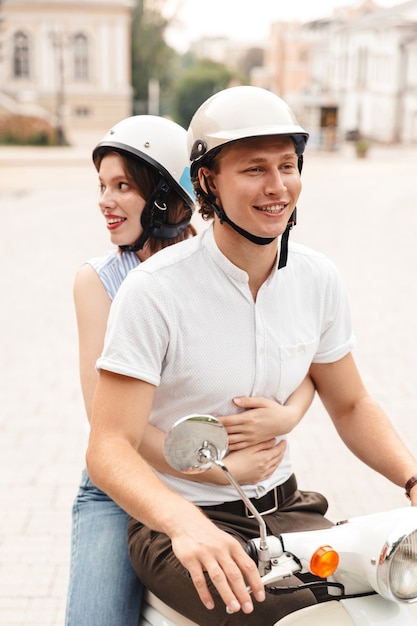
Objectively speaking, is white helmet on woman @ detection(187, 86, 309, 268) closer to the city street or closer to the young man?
the young man

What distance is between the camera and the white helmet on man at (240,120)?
6.65 ft

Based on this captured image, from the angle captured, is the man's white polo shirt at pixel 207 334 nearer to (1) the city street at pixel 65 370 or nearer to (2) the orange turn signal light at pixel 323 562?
(2) the orange turn signal light at pixel 323 562

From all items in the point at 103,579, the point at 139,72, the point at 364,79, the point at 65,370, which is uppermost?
the point at 103,579

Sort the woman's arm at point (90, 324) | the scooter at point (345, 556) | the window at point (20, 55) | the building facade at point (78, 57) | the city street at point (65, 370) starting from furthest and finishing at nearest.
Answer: the window at point (20, 55) < the building facade at point (78, 57) < the city street at point (65, 370) < the woman's arm at point (90, 324) < the scooter at point (345, 556)

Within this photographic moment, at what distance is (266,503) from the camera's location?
2.30 meters

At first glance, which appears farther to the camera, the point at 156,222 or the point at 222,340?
the point at 156,222

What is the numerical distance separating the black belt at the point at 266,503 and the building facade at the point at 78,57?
49.8 metres

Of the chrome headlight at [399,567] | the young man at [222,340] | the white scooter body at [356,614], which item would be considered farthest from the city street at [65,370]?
the chrome headlight at [399,567]

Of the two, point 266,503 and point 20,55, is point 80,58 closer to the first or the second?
point 20,55

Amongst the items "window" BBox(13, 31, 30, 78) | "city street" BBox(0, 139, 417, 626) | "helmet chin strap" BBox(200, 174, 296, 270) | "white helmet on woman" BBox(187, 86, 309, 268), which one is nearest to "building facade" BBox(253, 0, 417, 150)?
"window" BBox(13, 31, 30, 78)

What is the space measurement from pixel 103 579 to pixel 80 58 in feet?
171

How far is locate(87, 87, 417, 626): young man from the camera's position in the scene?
79.1 inches

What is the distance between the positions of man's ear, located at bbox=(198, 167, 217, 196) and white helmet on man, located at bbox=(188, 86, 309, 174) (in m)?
0.04

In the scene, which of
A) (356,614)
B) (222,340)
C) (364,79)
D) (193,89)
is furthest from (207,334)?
(364,79)
